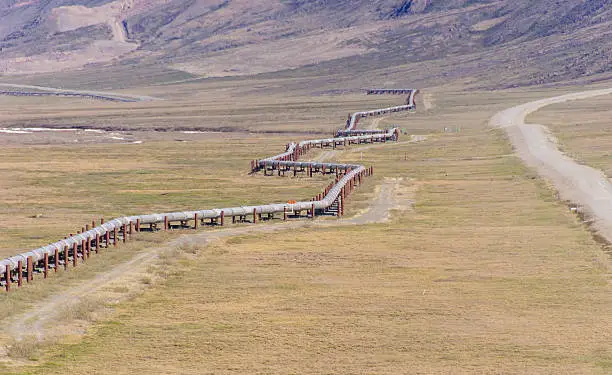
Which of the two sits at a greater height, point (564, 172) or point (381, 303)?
point (564, 172)

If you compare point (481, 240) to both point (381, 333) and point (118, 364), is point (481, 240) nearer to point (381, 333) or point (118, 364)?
point (381, 333)

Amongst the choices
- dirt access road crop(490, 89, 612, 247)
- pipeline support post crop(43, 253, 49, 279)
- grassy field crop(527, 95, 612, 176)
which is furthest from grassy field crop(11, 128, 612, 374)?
grassy field crop(527, 95, 612, 176)

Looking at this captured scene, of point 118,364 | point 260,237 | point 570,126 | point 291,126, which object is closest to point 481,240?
point 260,237

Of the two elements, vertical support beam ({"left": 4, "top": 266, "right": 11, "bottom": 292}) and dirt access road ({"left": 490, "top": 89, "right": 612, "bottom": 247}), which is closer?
vertical support beam ({"left": 4, "top": 266, "right": 11, "bottom": 292})

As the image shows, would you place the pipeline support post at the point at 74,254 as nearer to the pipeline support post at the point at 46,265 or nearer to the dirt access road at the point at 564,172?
the pipeline support post at the point at 46,265

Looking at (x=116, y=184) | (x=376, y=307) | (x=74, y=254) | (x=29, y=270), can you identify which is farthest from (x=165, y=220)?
(x=116, y=184)

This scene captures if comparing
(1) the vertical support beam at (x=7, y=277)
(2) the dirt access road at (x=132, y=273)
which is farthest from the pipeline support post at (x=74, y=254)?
(1) the vertical support beam at (x=7, y=277)

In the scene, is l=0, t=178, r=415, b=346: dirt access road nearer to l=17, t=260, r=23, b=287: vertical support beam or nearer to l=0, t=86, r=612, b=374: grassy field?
l=0, t=86, r=612, b=374: grassy field

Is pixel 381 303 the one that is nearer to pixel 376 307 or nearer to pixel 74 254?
pixel 376 307

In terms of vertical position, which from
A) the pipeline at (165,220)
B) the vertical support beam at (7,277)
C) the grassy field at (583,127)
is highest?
the grassy field at (583,127)
